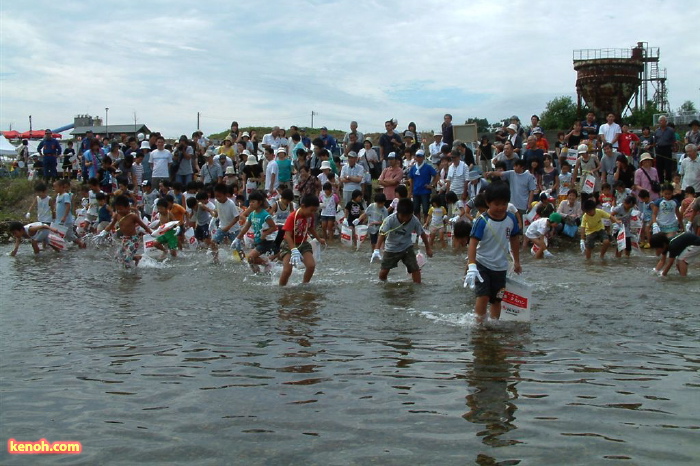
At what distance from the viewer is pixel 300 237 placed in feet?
Result: 34.3

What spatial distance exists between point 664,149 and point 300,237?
10.9 m

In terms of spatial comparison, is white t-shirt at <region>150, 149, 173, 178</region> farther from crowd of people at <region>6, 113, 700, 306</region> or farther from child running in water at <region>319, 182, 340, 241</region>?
child running in water at <region>319, 182, 340, 241</region>

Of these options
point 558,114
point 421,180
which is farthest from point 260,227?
point 558,114

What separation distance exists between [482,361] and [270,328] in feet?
8.31

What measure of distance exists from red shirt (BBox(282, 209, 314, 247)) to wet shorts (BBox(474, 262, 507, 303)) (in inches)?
142

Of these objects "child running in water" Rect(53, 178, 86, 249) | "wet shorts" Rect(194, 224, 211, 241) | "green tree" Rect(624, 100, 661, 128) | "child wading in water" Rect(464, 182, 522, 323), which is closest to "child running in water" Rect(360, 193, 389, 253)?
"wet shorts" Rect(194, 224, 211, 241)

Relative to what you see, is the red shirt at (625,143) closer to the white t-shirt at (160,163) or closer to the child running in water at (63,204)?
the white t-shirt at (160,163)

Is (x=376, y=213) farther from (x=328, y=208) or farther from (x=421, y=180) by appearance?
(x=328, y=208)

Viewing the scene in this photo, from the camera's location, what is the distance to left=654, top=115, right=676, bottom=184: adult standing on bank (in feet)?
55.3

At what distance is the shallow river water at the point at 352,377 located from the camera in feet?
14.4

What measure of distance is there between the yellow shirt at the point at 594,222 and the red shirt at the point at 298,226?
6.43 meters

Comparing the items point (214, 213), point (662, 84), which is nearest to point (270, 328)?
point (214, 213)

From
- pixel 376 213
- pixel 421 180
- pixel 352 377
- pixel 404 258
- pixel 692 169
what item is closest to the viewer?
pixel 352 377

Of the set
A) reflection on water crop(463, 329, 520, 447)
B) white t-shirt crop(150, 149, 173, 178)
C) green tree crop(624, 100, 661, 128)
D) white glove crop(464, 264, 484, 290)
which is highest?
green tree crop(624, 100, 661, 128)
